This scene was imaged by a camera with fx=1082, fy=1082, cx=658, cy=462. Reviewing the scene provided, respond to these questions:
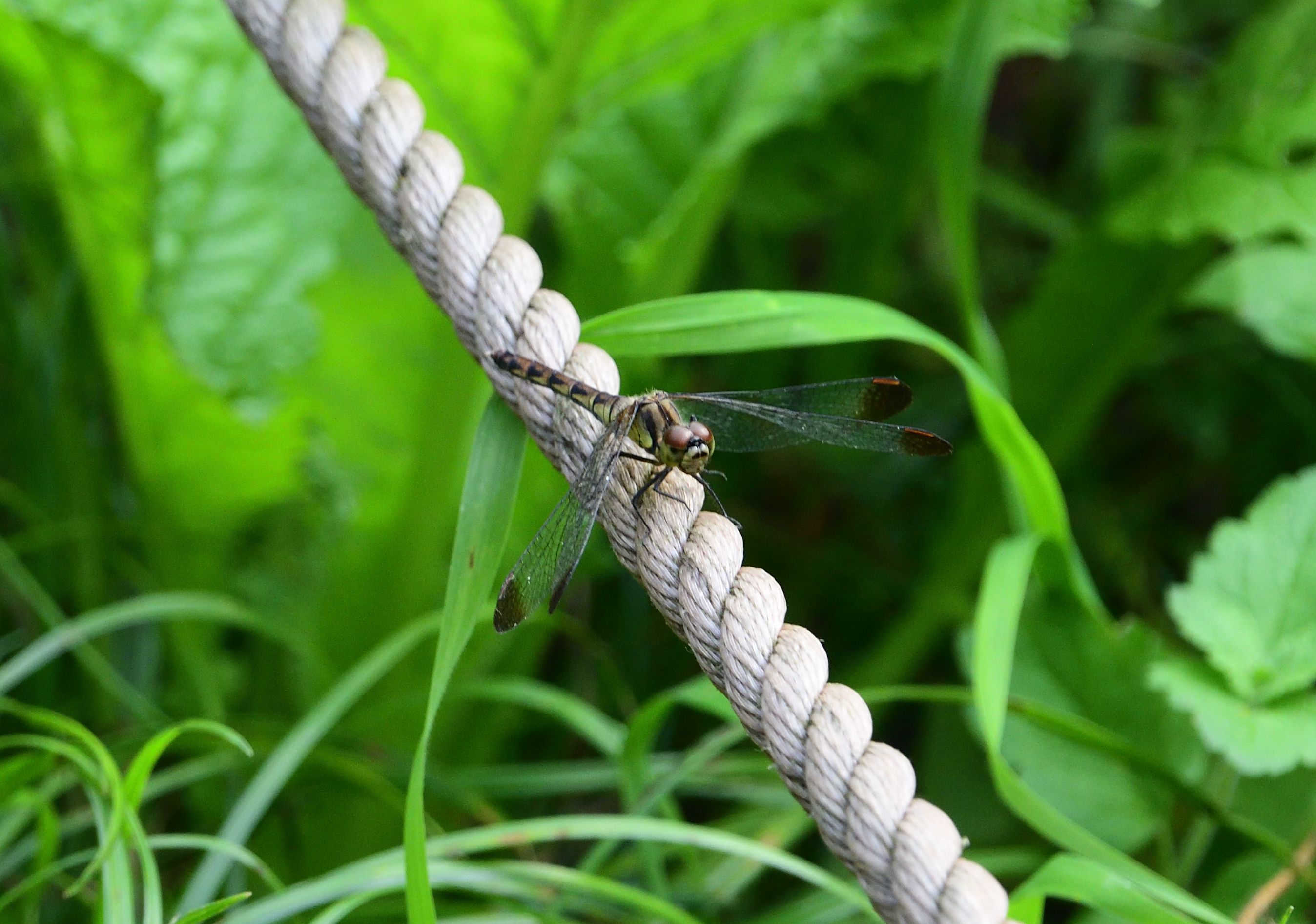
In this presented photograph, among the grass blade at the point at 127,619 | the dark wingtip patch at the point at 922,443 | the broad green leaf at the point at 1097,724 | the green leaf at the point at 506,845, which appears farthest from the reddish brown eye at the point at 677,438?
the grass blade at the point at 127,619

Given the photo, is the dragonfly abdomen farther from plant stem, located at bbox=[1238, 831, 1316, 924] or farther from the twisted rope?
plant stem, located at bbox=[1238, 831, 1316, 924]

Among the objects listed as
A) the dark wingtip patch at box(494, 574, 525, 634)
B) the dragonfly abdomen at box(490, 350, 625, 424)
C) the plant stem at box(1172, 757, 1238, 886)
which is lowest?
the plant stem at box(1172, 757, 1238, 886)

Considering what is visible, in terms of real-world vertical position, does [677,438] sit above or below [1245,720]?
above

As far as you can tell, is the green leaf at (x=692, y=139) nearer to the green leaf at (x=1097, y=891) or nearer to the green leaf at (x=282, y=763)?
the green leaf at (x=282, y=763)

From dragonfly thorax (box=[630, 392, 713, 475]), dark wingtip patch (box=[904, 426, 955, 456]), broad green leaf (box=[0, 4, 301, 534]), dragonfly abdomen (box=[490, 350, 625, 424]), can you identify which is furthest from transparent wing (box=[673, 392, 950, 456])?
broad green leaf (box=[0, 4, 301, 534])

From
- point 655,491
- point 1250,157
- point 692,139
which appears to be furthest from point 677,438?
point 1250,157

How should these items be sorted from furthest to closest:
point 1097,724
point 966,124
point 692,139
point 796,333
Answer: point 692,139 → point 966,124 → point 1097,724 → point 796,333

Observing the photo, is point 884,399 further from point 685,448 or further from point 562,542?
point 562,542
